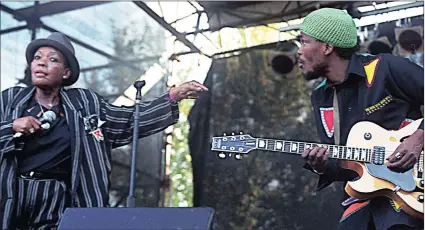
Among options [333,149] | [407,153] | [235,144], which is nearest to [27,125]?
[235,144]

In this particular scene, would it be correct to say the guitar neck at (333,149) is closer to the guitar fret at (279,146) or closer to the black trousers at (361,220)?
the guitar fret at (279,146)

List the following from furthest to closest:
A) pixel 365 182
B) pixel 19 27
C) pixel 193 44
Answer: pixel 193 44
pixel 19 27
pixel 365 182

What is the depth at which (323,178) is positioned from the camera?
2.86m

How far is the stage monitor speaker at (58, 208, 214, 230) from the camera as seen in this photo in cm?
201

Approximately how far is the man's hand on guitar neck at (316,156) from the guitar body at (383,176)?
98 mm

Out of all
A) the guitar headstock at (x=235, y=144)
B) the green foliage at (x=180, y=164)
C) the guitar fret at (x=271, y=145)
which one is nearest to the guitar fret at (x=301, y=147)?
the guitar fret at (x=271, y=145)

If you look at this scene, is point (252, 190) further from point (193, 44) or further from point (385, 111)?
point (385, 111)

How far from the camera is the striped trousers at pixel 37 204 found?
3.08 m

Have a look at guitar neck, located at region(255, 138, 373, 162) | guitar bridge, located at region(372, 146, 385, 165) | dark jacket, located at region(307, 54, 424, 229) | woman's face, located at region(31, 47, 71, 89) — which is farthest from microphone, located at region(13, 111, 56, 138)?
guitar bridge, located at region(372, 146, 385, 165)

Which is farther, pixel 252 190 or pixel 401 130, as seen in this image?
pixel 252 190

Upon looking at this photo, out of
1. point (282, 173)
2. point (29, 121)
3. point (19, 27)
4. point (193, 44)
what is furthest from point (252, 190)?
point (29, 121)

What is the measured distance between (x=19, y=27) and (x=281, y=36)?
2.21 m

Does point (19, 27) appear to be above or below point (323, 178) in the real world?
above

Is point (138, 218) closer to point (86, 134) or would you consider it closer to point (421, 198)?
point (421, 198)
